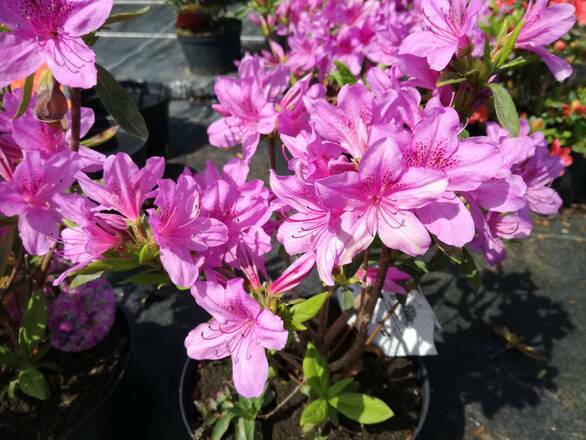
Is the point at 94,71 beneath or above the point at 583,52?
above

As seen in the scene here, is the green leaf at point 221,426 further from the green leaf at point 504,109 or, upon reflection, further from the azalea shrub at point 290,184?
the green leaf at point 504,109

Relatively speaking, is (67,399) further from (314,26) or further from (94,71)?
(314,26)

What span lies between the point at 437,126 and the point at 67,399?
1186 mm

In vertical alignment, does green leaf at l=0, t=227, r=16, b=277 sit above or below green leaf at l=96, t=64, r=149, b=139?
below

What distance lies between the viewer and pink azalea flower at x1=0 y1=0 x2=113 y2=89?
0.74 m

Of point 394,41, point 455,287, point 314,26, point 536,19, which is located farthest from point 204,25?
point 536,19

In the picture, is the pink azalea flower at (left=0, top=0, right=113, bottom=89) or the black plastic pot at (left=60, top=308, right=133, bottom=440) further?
the black plastic pot at (left=60, top=308, right=133, bottom=440)

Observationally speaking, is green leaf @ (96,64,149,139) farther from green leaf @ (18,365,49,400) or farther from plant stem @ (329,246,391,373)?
green leaf @ (18,365,49,400)

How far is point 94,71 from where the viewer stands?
0.74 meters

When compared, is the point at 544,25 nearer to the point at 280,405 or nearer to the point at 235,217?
the point at 235,217

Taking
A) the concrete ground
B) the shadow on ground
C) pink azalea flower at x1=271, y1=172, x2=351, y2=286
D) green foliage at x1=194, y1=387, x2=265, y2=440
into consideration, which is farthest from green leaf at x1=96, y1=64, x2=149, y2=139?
the shadow on ground

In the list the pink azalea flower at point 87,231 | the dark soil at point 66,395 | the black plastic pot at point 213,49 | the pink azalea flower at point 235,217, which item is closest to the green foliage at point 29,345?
the dark soil at point 66,395

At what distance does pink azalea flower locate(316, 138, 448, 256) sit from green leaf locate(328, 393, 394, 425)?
525mm

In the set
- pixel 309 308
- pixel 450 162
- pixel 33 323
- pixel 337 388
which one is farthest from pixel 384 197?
pixel 33 323
